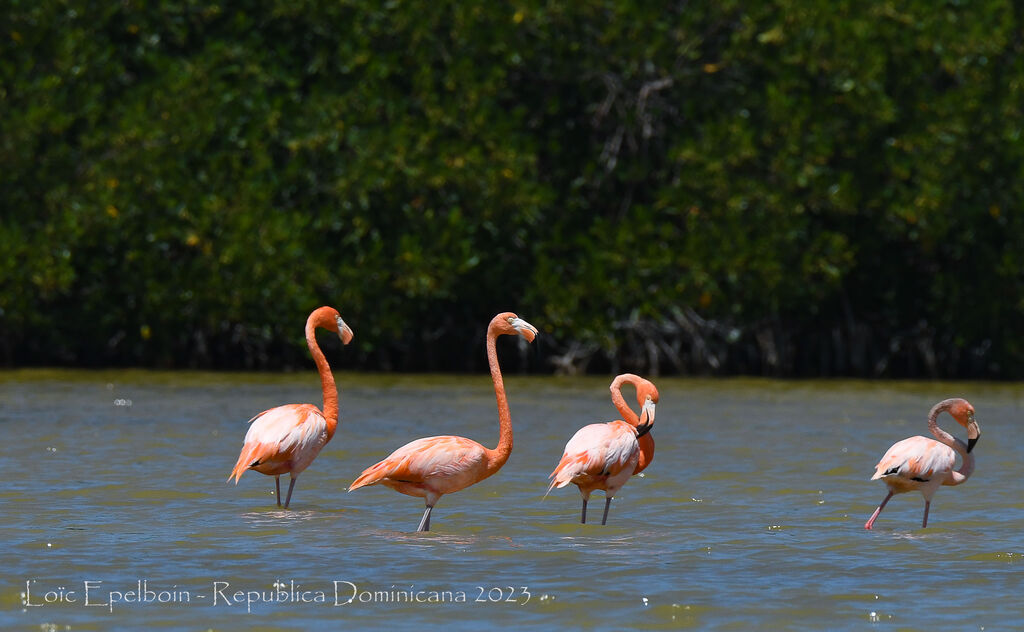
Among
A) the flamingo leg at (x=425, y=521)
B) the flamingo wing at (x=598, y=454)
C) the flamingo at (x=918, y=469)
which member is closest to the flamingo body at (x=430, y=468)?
the flamingo leg at (x=425, y=521)

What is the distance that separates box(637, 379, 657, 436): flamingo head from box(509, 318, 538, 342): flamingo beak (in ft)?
2.81

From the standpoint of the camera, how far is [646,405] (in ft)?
34.5

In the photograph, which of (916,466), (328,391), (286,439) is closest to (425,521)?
(286,439)

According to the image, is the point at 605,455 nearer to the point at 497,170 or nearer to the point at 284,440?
the point at 284,440

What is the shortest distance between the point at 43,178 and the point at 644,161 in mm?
8565

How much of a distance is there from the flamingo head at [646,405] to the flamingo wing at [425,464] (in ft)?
3.49

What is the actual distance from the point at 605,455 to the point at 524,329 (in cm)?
88

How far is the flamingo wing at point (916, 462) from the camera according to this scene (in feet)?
34.0

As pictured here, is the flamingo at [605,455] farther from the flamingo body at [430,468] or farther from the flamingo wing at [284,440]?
the flamingo wing at [284,440]

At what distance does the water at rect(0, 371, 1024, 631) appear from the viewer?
7.72 metres

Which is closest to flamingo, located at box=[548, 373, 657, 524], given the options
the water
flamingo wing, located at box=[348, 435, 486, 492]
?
the water

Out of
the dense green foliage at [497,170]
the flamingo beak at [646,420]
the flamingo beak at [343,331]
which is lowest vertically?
the flamingo beak at [646,420]

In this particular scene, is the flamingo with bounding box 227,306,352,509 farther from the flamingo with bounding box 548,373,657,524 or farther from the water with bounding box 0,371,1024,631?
the flamingo with bounding box 548,373,657,524

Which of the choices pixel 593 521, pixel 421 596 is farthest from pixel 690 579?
pixel 593 521
